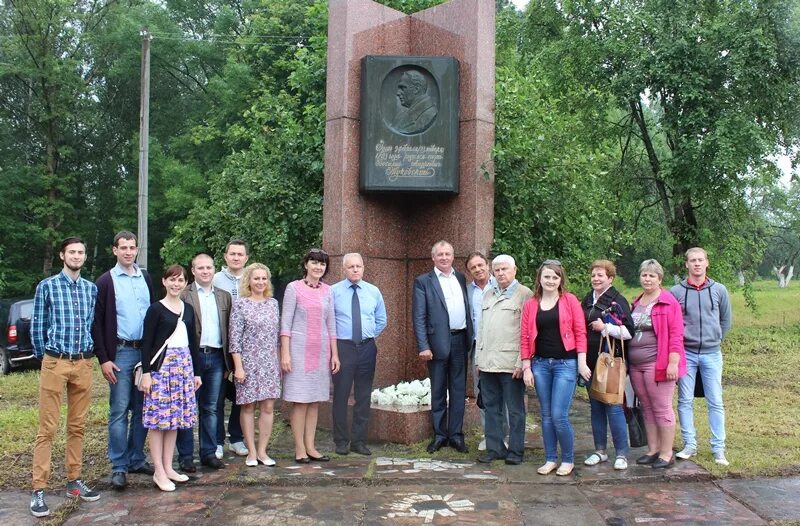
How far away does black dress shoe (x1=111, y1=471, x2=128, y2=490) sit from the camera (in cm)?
500

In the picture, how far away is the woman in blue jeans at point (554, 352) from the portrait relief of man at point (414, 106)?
2360mm

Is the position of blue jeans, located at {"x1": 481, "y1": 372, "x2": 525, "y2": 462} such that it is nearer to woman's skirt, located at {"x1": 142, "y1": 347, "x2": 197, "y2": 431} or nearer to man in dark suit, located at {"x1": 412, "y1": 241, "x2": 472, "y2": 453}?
man in dark suit, located at {"x1": 412, "y1": 241, "x2": 472, "y2": 453}

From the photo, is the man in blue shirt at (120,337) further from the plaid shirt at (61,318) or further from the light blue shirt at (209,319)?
the light blue shirt at (209,319)

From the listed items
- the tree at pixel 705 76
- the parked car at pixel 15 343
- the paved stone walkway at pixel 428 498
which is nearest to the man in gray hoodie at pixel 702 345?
the paved stone walkway at pixel 428 498

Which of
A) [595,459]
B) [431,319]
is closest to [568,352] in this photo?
[595,459]

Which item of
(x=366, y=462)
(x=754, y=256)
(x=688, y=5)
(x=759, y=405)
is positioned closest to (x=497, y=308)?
(x=366, y=462)

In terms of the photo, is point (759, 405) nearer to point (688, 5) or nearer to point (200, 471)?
point (200, 471)

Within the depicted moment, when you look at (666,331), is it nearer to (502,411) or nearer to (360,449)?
(502,411)

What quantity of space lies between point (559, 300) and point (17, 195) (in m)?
23.5

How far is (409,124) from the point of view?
718 centimetres

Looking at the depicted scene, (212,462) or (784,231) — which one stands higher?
(784,231)

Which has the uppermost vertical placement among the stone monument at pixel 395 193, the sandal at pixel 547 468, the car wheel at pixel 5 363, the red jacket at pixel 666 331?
the stone monument at pixel 395 193

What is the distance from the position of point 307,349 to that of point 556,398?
6.00ft

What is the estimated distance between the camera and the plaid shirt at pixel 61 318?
4.74 m
